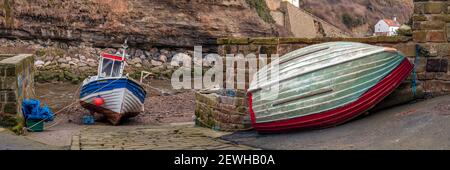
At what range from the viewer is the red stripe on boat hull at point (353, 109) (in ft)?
26.6

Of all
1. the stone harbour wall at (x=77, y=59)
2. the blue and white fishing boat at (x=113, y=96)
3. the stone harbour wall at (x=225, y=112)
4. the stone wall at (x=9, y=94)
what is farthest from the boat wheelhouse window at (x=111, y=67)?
the stone harbour wall at (x=77, y=59)

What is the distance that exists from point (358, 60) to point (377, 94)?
0.54 m

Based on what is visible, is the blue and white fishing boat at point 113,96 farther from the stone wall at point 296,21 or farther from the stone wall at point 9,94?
the stone wall at point 296,21

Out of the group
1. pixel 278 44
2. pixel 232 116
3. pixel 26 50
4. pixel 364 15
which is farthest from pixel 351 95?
pixel 364 15

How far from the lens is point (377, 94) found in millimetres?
8188

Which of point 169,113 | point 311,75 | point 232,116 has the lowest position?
point 169,113

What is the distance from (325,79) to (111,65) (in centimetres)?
1089

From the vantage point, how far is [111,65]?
1791 centimetres

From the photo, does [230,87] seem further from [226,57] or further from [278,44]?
[278,44]

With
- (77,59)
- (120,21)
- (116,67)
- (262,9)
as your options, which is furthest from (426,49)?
(262,9)

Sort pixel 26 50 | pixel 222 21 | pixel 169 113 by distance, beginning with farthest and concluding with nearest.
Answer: pixel 222 21, pixel 26 50, pixel 169 113

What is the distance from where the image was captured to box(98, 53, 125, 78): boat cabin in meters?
17.8

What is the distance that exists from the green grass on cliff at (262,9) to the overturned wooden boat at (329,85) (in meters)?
35.8

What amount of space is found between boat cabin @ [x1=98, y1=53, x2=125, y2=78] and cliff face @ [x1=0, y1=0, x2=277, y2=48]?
1918 centimetres
